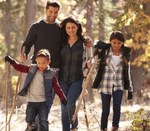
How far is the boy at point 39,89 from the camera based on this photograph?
5.14 m

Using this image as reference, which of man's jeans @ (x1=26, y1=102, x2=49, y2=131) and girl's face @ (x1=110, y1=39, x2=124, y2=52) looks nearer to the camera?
man's jeans @ (x1=26, y1=102, x2=49, y2=131)

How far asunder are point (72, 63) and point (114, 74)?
30.6 inches

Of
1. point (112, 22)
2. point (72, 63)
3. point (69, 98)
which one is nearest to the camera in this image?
point (69, 98)

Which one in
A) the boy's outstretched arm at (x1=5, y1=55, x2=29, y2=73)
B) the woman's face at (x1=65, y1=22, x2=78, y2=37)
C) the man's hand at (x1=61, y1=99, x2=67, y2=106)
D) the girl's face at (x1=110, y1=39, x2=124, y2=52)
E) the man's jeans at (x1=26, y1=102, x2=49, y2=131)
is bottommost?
the man's jeans at (x1=26, y1=102, x2=49, y2=131)

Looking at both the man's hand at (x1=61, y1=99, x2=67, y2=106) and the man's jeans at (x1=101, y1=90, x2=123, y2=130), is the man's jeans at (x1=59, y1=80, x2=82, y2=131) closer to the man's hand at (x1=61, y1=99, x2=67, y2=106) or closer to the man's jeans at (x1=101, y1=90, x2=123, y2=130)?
the man's hand at (x1=61, y1=99, x2=67, y2=106)

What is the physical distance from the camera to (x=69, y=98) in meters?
5.57

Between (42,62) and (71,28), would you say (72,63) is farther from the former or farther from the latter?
(42,62)

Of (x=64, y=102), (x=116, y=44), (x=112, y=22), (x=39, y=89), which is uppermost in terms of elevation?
(x=112, y=22)

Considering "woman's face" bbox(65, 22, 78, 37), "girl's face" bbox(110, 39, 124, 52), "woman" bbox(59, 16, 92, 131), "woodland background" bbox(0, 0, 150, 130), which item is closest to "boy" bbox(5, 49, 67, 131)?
"woman" bbox(59, 16, 92, 131)

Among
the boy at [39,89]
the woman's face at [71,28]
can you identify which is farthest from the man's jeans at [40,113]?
the woman's face at [71,28]

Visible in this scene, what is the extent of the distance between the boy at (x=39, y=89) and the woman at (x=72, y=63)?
0.49 m

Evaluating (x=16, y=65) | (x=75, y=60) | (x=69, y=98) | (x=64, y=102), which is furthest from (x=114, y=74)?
(x=16, y=65)

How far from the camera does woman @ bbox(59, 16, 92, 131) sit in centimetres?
566

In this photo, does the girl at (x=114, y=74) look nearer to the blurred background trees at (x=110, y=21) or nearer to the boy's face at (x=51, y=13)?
the boy's face at (x=51, y=13)
